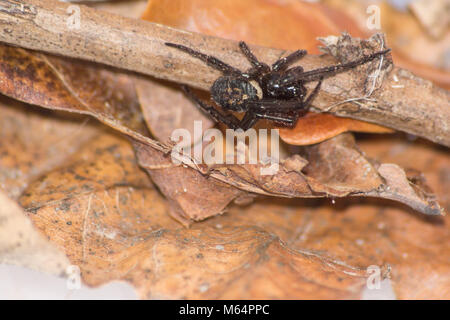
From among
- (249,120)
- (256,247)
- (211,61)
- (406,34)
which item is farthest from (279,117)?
(406,34)

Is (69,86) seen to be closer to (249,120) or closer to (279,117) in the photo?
(249,120)

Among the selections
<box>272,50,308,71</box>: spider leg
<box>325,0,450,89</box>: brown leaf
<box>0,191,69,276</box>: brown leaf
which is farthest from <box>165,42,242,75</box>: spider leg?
<box>325,0,450,89</box>: brown leaf

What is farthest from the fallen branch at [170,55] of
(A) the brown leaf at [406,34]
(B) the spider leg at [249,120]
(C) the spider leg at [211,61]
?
(A) the brown leaf at [406,34]

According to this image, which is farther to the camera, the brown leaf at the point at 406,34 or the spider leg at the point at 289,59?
the brown leaf at the point at 406,34

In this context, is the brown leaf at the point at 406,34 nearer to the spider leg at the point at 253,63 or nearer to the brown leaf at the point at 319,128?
the brown leaf at the point at 319,128

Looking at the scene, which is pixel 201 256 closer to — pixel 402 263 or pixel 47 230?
pixel 47 230

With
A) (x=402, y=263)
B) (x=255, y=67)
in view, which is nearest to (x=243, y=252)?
(x=402, y=263)

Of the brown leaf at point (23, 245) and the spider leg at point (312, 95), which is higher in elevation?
the spider leg at point (312, 95)
